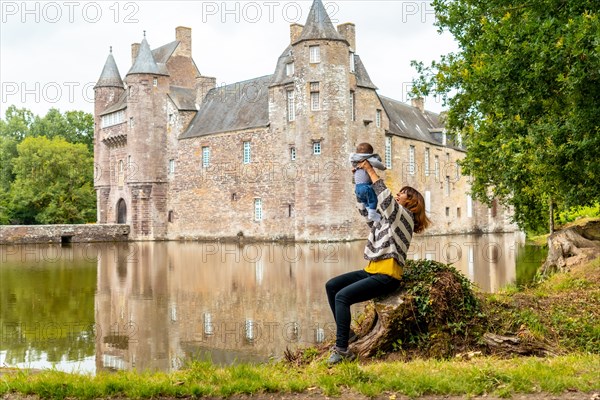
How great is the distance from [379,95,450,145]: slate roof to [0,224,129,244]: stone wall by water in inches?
779

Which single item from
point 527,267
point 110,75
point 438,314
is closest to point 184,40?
point 110,75

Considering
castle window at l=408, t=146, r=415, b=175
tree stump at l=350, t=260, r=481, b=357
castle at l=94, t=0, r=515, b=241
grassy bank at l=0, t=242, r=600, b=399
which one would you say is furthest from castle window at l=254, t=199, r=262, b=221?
grassy bank at l=0, t=242, r=600, b=399

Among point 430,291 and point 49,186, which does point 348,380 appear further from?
point 49,186

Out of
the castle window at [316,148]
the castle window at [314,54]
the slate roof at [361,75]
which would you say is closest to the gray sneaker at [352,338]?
the castle window at [316,148]

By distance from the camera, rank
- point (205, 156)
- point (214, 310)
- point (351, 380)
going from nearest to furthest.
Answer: point (351, 380), point (214, 310), point (205, 156)

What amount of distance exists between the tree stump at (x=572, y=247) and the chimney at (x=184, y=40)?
39.6 metres

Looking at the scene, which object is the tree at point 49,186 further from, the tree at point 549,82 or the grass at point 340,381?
the grass at point 340,381

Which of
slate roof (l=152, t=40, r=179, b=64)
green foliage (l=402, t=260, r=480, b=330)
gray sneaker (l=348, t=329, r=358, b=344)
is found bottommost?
gray sneaker (l=348, t=329, r=358, b=344)

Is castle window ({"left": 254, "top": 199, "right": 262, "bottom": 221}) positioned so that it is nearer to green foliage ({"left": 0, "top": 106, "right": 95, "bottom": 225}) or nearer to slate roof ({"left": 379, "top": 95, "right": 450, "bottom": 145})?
slate roof ({"left": 379, "top": 95, "right": 450, "bottom": 145})

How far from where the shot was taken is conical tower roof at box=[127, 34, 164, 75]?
45.7 meters

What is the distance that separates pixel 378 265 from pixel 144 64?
42.3 m

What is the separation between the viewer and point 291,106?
1572 inches

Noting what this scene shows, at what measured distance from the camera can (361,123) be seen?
131ft

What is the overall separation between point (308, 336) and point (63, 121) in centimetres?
6541
